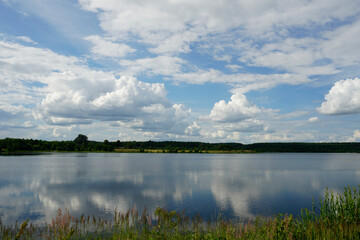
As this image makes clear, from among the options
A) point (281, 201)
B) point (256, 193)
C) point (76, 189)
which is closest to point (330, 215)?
point (281, 201)

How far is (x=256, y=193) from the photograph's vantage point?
3278cm

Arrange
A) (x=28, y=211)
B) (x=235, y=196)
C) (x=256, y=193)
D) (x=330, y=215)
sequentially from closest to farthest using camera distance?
(x=330, y=215)
(x=28, y=211)
(x=235, y=196)
(x=256, y=193)

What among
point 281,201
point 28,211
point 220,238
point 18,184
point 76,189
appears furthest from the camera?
point 18,184

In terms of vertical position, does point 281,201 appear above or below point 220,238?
below

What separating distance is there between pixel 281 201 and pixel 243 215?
8.98 metres

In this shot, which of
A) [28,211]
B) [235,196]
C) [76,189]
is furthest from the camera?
[76,189]

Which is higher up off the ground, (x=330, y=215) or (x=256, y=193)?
(x=330, y=215)

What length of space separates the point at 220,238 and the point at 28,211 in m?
19.4

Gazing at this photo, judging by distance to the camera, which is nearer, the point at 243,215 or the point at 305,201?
the point at 243,215

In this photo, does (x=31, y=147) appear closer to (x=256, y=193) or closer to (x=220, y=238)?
(x=256, y=193)

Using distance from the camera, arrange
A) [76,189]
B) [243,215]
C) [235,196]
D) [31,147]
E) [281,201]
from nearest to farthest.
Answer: [243,215] → [281,201] → [235,196] → [76,189] → [31,147]

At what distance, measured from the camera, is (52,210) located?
2384 cm

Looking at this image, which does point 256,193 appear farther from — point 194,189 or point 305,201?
point 194,189

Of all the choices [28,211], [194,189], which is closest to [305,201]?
[194,189]
